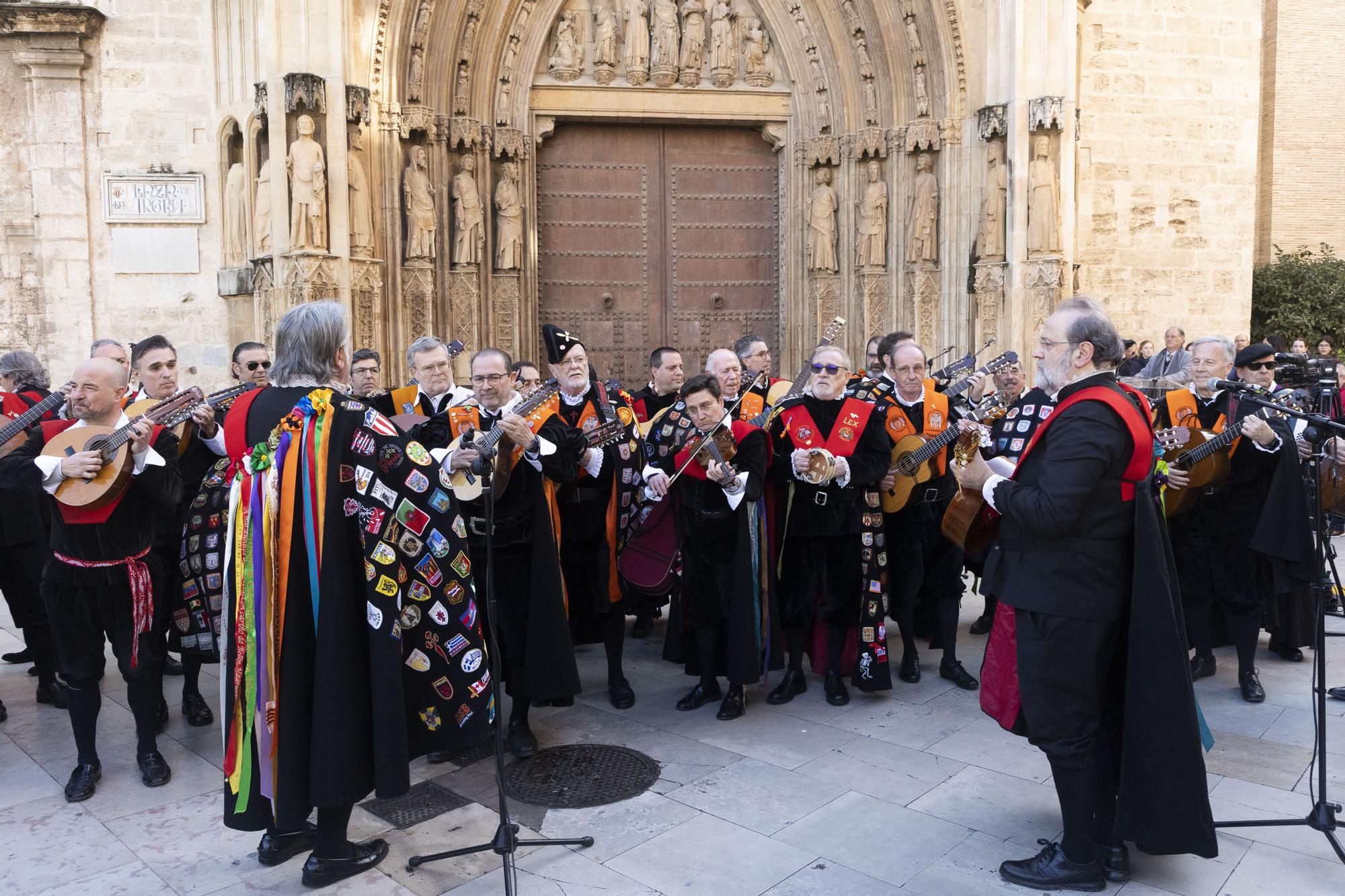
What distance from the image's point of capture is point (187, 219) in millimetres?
11266

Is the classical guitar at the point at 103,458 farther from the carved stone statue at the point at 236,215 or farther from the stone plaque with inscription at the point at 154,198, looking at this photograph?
the stone plaque with inscription at the point at 154,198

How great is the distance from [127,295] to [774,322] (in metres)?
7.47

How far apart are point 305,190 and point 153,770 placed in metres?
6.75

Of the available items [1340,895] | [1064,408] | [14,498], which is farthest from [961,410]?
[14,498]

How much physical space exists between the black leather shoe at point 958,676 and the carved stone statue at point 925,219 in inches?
278

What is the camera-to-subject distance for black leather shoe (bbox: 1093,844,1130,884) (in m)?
3.71

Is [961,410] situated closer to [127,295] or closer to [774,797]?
[774,797]

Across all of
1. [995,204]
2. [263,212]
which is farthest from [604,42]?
[995,204]

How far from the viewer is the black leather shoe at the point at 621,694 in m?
5.67

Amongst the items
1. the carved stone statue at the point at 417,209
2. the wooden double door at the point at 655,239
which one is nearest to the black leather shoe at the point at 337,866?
the carved stone statue at the point at 417,209

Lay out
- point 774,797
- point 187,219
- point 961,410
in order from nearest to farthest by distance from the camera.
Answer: point 774,797 → point 961,410 → point 187,219

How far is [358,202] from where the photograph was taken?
34.6ft

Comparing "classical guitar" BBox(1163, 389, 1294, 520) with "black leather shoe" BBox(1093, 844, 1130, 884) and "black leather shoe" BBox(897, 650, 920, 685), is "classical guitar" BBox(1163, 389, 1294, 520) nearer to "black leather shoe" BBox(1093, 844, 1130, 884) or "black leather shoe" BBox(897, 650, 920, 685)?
"black leather shoe" BBox(897, 650, 920, 685)

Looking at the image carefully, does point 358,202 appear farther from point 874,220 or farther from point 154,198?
point 874,220
